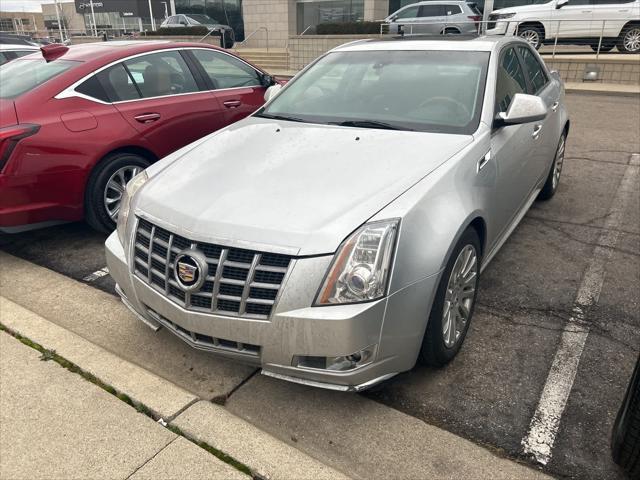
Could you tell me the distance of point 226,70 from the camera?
5.64 m

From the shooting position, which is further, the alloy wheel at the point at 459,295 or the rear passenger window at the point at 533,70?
the rear passenger window at the point at 533,70

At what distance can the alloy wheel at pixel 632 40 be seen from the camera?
14.7 m

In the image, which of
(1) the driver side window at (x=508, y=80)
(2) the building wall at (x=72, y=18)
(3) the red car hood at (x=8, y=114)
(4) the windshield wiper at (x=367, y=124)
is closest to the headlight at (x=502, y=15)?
(1) the driver side window at (x=508, y=80)

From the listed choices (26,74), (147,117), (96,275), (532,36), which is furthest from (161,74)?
(532,36)

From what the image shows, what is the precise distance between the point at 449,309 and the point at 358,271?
752 millimetres

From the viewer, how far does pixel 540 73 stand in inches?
188

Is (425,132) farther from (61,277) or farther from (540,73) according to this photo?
(61,277)

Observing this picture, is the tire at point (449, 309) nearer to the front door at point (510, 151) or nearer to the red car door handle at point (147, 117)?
the front door at point (510, 151)

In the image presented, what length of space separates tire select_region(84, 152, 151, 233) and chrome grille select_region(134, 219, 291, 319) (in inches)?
84.3

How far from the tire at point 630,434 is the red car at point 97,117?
3937 mm

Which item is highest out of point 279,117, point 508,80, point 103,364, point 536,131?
point 508,80

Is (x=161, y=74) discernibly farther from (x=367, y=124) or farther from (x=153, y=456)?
(x=153, y=456)

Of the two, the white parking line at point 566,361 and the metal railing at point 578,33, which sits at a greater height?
the metal railing at point 578,33

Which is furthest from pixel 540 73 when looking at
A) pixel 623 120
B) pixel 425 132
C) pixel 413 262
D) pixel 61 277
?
pixel 623 120
